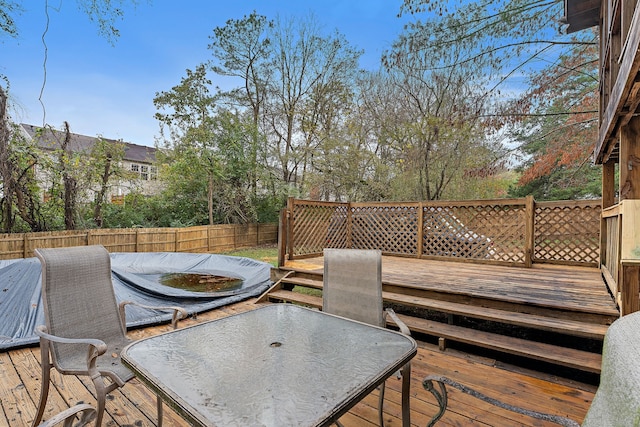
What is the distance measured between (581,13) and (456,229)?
12.4 feet

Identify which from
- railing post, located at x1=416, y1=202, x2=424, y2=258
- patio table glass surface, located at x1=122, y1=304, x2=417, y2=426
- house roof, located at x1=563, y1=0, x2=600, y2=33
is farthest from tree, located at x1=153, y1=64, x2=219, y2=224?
patio table glass surface, located at x1=122, y1=304, x2=417, y2=426

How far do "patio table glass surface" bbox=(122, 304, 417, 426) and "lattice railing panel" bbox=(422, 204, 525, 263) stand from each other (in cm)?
435

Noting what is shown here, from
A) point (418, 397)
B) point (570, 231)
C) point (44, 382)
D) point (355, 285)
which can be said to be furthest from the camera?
point (570, 231)

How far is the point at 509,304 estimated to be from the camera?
120 inches

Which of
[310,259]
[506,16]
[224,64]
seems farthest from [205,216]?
[506,16]

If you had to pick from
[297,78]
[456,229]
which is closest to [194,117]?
[297,78]

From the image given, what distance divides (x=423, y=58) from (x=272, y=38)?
762 centimetres

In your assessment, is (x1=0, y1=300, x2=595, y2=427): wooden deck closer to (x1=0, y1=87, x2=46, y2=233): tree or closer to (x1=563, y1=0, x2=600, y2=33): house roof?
(x1=563, y1=0, x2=600, y2=33): house roof

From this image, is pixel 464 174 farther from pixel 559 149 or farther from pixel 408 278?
pixel 408 278

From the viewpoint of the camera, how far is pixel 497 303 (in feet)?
10.3

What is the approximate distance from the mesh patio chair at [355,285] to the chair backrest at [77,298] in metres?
1.63

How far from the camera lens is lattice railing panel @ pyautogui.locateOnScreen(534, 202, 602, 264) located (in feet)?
14.9

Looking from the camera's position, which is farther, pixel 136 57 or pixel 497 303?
pixel 136 57

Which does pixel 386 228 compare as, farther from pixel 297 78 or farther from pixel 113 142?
pixel 113 142
